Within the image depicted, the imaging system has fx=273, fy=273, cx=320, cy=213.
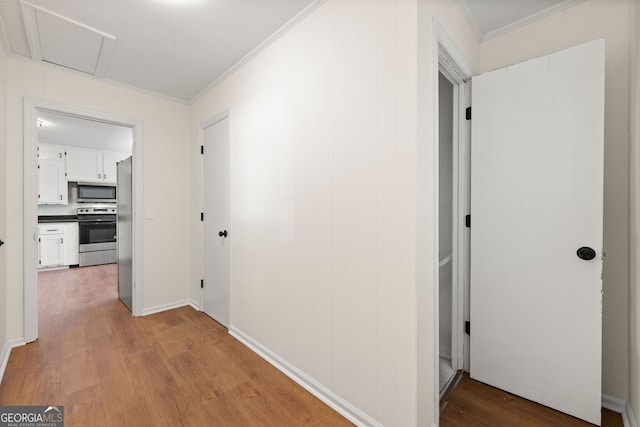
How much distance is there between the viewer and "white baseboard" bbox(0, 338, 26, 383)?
6.45ft

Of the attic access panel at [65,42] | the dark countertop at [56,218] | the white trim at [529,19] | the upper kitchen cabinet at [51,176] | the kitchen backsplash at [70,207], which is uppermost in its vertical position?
the attic access panel at [65,42]

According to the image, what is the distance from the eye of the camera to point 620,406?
161cm

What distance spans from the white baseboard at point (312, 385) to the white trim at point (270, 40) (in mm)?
2415

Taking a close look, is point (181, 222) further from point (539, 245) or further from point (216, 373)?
point (539, 245)

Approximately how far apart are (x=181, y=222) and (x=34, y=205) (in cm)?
127

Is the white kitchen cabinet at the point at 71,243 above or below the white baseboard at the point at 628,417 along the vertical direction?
above

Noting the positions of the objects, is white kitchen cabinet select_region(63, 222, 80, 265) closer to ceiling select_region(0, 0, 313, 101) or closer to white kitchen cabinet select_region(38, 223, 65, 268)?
white kitchen cabinet select_region(38, 223, 65, 268)

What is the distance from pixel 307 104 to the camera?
183 cm

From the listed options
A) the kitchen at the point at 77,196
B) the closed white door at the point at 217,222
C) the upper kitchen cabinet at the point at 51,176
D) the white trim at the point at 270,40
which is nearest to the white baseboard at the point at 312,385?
the closed white door at the point at 217,222

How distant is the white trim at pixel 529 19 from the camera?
5.67 ft

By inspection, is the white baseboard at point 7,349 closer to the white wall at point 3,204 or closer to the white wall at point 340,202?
the white wall at point 3,204

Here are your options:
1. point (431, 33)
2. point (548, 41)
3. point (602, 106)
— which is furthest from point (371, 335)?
point (548, 41)

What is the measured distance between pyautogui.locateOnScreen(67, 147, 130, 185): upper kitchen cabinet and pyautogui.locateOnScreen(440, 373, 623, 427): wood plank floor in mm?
7321

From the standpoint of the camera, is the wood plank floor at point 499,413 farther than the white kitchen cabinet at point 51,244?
No
